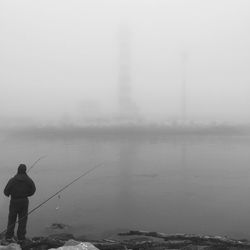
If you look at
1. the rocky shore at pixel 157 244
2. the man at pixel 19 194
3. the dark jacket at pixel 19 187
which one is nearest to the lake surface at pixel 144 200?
the rocky shore at pixel 157 244

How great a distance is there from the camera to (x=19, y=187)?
357 inches

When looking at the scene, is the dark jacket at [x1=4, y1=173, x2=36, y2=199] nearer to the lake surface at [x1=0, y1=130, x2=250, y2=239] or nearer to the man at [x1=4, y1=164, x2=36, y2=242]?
the man at [x1=4, y1=164, x2=36, y2=242]

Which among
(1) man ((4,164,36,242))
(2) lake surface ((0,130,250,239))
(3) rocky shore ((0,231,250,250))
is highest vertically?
(1) man ((4,164,36,242))

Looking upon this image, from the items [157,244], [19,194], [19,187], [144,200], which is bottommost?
[144,200]

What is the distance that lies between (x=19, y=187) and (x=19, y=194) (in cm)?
18

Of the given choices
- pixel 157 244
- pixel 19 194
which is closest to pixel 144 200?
pixel 157 244

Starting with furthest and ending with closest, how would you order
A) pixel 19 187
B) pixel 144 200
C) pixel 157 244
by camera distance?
pixel 144 200
pixel 157 244
pixel 19 187

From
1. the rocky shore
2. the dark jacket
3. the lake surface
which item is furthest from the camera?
the lake surface

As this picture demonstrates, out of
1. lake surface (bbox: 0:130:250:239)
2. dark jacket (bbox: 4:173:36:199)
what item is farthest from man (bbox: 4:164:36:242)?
lake surface (bbox: 0:130:250:239)

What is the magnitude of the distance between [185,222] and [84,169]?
1845cm

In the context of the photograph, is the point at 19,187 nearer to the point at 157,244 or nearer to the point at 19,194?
the point at 19,194

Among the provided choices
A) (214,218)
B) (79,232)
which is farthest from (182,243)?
(214,218)

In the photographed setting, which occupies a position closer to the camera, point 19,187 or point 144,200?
point 19,187

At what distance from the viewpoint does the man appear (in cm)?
906
